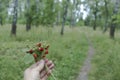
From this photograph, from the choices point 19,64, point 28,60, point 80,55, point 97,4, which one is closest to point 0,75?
point 19,64

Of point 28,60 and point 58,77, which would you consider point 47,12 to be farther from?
point 28,60

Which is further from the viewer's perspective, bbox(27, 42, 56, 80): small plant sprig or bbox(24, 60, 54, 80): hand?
bbox(27, 42, 56, 80): small plant sprig

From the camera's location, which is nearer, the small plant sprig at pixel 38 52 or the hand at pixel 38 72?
the hand at pixel 38 72

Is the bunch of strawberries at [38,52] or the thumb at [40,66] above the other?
the bunch of strawberries at [38,52]

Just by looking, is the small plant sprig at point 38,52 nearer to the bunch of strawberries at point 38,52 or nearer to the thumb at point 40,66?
the bunch of strawberries at point 38,52

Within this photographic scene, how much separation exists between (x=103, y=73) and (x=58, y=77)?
1.74 meters

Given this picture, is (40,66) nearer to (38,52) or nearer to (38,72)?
(38,72)

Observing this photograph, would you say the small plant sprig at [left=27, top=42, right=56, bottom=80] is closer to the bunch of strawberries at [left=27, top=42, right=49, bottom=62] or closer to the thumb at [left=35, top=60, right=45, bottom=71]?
the bunch of strawberries at [left=27, top=42, right=49, bottom=62]

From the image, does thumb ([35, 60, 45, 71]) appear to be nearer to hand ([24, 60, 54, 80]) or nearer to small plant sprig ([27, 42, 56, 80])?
hand ([24, 60, 54, 80])

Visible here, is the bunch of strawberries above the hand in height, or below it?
above

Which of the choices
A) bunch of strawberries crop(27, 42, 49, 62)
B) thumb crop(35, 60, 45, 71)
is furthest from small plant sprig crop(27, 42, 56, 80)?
thumb crop(35, 60, 45, 71)

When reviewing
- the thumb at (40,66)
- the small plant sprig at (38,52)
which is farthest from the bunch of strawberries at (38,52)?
the thumb at (40,66)

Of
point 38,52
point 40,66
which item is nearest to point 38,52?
point 38,52

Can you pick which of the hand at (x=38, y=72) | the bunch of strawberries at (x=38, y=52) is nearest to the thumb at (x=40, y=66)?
the hand at (x=38, y=72)
